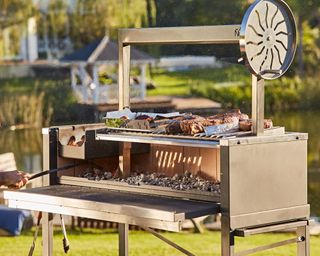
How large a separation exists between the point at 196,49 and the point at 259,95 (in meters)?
6.20

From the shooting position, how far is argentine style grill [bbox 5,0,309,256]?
456 cm

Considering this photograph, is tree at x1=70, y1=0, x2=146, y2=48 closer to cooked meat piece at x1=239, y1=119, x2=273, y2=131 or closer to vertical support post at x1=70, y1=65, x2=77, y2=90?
vertical support post at x1=70, y1=65, x2=77, y2=90

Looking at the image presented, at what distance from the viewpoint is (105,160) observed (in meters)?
5.65

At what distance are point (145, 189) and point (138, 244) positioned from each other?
3161 mm

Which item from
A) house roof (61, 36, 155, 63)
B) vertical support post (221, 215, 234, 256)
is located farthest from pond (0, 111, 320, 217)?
vertical support post (221, 215, 234, 256)

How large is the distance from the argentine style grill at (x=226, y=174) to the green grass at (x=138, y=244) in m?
2.28

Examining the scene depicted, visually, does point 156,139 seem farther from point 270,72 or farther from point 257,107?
point 270,72

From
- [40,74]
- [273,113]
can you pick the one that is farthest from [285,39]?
[40,74]

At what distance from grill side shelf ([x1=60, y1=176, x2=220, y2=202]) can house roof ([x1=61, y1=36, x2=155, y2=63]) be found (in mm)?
6589

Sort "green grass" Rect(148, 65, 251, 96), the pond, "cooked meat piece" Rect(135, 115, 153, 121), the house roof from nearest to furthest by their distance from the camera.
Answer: "cooked meat piece" Rect(135, 115, 153, 121), "green grass" Rect(148, 65, 251, 96), the pond, the house roof

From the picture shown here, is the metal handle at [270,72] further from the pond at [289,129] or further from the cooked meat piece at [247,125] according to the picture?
the pond at [289,129]

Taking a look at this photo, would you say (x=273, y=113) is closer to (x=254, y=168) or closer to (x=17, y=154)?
(x=17, y=154)

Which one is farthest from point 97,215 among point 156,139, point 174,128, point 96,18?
point 96,18

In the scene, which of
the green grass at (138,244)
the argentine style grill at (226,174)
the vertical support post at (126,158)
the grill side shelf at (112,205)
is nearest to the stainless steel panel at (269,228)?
the argentine style grill at (226,174)
